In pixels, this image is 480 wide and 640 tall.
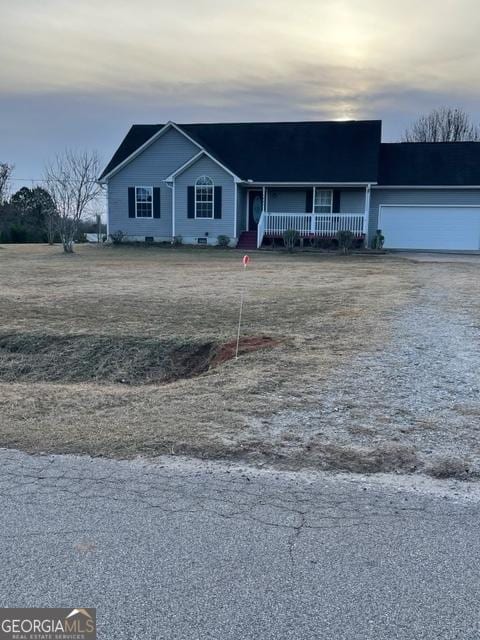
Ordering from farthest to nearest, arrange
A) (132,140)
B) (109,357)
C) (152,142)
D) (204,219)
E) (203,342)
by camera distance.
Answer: (132,140), (152,142), (204,219), (203,342), (109,357)

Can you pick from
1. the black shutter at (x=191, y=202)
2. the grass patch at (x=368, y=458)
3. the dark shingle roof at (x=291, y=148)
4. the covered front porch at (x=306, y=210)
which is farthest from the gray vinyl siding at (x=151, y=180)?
the grass patch at (x=368, y=458)

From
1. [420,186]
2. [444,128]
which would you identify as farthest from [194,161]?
[444,128]

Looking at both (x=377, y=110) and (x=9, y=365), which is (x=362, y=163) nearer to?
(x=377, y=110)

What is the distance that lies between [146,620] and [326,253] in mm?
25117

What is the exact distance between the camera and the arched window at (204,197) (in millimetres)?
28156

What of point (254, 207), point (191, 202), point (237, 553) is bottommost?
point (237, 553)

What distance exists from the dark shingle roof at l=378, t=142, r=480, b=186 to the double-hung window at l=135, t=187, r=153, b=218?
12540 mm

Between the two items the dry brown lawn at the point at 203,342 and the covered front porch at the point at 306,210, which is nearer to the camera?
the dry brown lawn at the point at 203,342

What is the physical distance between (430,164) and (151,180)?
15.4 m

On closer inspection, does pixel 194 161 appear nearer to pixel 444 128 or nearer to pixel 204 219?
pixel 204 219

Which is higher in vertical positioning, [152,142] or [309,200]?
[152,142]

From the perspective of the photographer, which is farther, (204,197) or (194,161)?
(204,197)

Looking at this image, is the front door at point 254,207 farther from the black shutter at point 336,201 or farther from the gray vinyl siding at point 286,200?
the black shutter at point 336,201

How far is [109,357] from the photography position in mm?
7516
